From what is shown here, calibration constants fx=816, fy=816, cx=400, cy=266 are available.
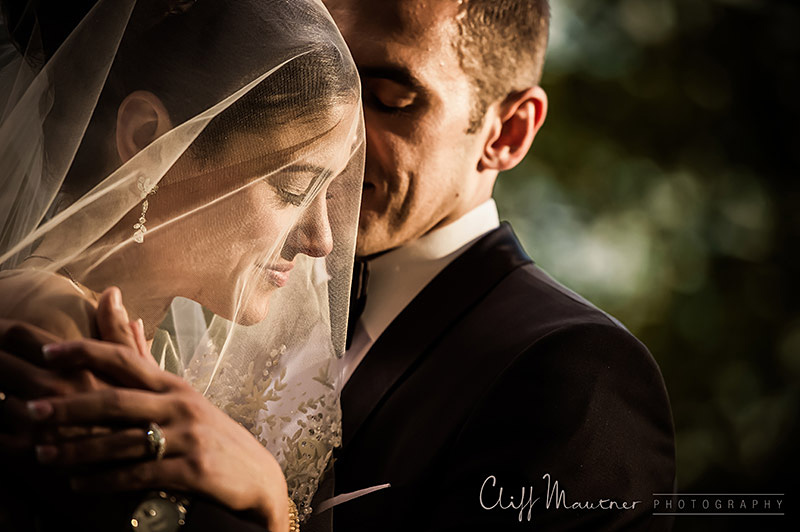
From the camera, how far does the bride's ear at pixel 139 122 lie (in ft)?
3.51

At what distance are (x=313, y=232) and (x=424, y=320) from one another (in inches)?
17.7

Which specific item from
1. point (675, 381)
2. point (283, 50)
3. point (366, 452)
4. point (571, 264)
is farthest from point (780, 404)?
point (283, 50)

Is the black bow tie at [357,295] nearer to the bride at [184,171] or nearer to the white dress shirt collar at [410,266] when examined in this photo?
the white dress shirt collar at [410,266]

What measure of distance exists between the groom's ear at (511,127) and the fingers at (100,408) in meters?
1.05

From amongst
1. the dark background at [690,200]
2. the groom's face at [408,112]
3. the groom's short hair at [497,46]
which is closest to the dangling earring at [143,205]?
the groom's face at [408,112]

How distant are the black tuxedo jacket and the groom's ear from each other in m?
0.33

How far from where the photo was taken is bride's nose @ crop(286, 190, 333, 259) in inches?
46.7

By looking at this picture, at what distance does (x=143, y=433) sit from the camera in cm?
86

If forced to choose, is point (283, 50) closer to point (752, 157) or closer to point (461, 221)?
point (461, 221)

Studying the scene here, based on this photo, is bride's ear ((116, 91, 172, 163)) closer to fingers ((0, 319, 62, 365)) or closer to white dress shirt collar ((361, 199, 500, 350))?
fingers ((0, 319, 62, 365))

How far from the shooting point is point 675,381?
338 centimetres

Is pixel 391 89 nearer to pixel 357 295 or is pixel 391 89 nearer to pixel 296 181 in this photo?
pixel 357 295

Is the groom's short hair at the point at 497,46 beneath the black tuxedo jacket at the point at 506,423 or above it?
above

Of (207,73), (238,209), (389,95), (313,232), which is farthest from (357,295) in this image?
(207,73)
